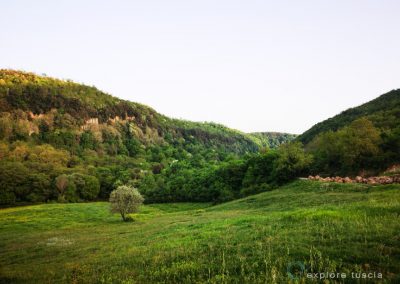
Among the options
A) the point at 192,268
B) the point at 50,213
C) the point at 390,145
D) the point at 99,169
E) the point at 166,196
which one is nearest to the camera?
the point at 192,268

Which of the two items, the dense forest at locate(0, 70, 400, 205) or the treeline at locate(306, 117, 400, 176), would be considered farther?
the dense forest at locate(0, 70, 400, 205)

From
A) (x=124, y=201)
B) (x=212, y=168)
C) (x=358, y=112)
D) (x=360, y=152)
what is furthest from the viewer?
(x=358, y=112)

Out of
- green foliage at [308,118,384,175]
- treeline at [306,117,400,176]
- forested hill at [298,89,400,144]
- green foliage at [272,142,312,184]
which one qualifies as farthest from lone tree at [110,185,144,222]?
forested hill at [298,89,400,144]

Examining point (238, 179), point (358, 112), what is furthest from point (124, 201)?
point (358, 112)

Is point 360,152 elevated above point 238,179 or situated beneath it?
elevated above

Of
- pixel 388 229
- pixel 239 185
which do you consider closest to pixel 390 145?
pixel 239 185

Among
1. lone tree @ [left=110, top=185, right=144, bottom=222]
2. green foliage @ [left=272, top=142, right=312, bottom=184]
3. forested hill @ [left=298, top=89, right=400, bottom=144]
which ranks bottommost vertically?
lone tree @ [left=110, top=185, right=144, bottom=222]

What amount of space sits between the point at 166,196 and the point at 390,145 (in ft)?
275

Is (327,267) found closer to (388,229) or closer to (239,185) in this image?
(388,229)

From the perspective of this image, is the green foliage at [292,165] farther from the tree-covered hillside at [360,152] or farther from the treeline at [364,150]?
the tree-covered hillside at [360,152]

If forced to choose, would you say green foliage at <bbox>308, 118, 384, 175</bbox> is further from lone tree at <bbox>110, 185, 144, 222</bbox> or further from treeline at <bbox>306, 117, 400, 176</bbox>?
lone tree at <bbox>110, 185, 144, 222</bbox>

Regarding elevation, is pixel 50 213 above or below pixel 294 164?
below

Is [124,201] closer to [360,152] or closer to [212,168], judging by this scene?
[360,152]

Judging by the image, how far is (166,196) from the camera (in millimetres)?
121812
